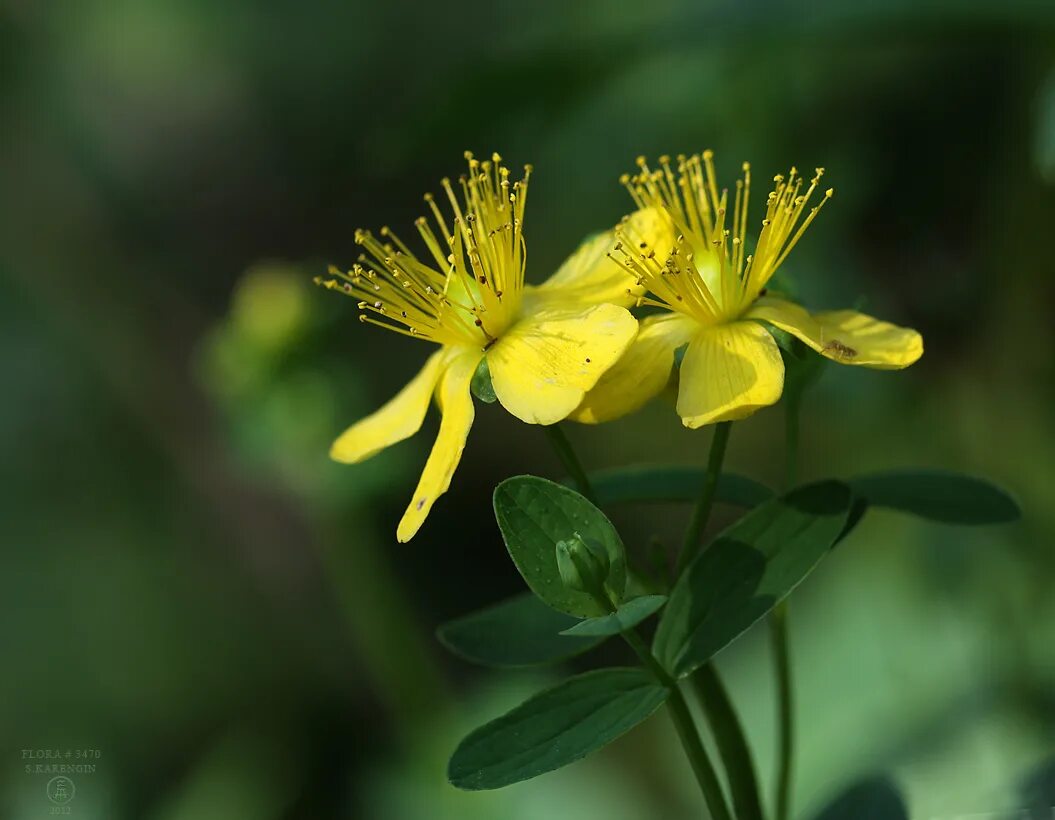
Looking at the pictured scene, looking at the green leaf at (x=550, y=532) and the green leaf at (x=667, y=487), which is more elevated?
the green leaf at (x=667, y=487)

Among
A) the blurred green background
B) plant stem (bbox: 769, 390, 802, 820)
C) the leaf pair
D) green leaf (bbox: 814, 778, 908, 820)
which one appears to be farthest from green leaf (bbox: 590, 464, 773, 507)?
the blurred green background

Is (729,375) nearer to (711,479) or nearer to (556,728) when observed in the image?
(711,479)

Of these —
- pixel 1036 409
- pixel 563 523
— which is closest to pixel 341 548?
pixel 1036 409

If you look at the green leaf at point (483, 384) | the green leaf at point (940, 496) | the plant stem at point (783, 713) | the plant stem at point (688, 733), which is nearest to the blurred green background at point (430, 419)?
the plant stem at point (783, 713)

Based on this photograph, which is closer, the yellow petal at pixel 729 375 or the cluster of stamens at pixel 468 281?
the yellow petal at pixel 729 375

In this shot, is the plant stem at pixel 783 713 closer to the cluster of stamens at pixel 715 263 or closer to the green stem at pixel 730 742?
the green stem at pixel 730 742

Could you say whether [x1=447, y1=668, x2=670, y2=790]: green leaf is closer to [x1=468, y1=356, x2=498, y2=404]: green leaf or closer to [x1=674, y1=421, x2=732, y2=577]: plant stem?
[x1=674, y1=421, x2=732, y2=577]: plant stem

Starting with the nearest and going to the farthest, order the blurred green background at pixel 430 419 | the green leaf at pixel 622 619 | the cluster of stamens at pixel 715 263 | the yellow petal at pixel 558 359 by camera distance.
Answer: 1. the green leaf at pixel 622 619
2. the yellow petal at pixel 558 359
3. the cluster of stamens at pixel 715 263
4. the blurred green background at pixel 430 419

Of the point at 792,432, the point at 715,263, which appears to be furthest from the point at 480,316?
the point at 792,432
